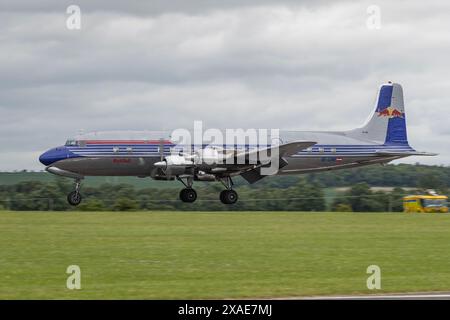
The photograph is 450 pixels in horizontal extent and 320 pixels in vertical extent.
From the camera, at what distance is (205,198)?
2063 inches

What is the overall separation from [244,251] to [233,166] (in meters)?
15.9

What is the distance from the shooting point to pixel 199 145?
41094 millimetres

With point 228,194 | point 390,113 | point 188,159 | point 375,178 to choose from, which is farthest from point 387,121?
point 375,178

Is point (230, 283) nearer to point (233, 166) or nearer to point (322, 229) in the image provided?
point (322, 229)

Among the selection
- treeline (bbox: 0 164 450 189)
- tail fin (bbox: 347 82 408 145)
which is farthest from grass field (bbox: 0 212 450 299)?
treeline (bbox: 0 164 450 189)

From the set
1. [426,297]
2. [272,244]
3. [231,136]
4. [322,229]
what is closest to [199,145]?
[231,136]

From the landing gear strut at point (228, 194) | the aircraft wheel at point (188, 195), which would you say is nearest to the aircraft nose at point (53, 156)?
the aircraft wheel at point (188, 195)

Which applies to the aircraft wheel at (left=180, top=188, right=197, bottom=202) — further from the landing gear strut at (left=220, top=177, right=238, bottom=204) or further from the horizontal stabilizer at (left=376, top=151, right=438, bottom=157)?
the horizontal stabilizer at (left=376, top=151, right=438, bottom=157)

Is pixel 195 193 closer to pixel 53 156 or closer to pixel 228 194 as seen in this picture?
pixel 228 194

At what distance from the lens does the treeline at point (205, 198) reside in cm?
4922

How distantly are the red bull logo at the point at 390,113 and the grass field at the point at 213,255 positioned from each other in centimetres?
952

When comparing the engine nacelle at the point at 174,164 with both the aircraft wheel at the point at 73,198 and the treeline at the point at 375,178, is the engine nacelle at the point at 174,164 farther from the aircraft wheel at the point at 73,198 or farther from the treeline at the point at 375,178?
the treeline at the point at 375,178

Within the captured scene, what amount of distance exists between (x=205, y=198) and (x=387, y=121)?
12187 millimetres

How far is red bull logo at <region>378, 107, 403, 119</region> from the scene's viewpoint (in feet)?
155
